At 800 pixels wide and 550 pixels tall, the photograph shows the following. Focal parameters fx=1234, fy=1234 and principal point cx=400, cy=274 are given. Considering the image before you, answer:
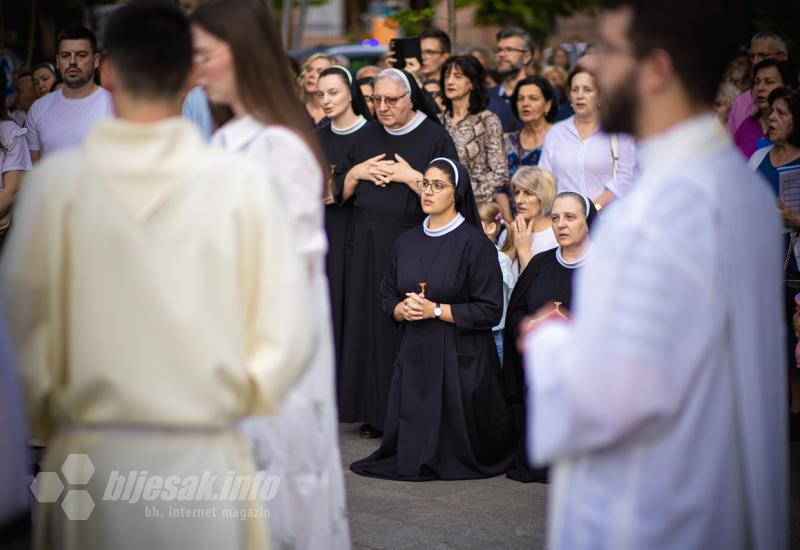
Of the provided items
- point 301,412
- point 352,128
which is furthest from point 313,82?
point 301,412

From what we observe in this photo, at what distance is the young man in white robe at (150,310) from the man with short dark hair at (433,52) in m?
8.14

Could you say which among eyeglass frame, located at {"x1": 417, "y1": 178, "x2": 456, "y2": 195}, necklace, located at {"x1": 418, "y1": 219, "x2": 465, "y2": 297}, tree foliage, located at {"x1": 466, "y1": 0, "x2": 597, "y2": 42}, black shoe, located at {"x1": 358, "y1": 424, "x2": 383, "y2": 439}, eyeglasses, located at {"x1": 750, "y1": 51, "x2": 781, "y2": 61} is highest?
tree foliage, located at {"x1": 466, "y1": 0, "x2": 597, "y2": 42}

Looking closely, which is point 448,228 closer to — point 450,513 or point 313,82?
point 450,513

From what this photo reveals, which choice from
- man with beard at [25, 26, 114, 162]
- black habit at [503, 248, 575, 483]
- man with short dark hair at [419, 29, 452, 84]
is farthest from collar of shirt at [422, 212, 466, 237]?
man with short dark hair at [419, 29, 452, 84]

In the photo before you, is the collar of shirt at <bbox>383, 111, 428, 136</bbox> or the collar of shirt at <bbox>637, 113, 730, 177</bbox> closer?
the collar of shirt at <bbox>637, 113, 730, 177</bbox>

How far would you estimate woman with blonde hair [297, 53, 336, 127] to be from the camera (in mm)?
9859

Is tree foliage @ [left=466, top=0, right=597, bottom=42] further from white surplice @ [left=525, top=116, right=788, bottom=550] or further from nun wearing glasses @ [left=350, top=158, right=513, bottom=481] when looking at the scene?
white surplice @ [left=525, top=116, right=788, bottom=550]

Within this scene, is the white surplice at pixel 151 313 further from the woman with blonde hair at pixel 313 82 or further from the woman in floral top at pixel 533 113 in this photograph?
the woman with blonde hair at pixel 313 82

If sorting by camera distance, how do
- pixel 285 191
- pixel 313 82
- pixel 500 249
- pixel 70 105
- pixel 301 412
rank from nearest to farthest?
pixel 285 191 → pixel 301 412 → pixel 70 105 → pixel 500 249 → pixel 313 82

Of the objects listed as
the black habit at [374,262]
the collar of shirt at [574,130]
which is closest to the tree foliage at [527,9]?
the collar of shirt at [574,130]

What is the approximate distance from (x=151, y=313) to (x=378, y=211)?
5.29 meters

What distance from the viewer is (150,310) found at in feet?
9.11

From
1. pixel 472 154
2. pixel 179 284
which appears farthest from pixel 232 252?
pixel 472 154

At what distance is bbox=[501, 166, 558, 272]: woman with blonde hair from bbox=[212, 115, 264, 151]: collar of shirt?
14.0ft
